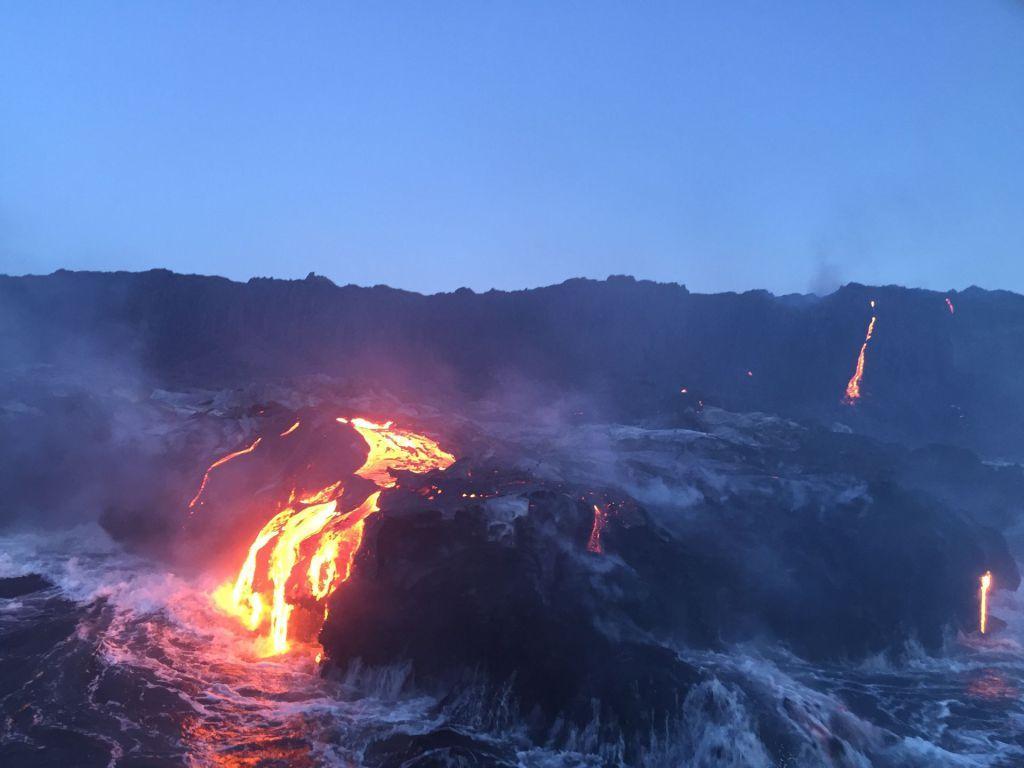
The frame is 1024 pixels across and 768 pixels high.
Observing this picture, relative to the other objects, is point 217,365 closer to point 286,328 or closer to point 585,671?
point 286,328

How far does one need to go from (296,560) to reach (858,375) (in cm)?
8356

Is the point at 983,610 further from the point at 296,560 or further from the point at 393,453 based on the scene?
the point at 296,560

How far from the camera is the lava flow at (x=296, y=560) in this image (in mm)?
27266

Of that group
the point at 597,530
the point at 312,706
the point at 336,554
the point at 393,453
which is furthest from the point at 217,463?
the point at 597,530

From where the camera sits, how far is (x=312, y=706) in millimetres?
22250

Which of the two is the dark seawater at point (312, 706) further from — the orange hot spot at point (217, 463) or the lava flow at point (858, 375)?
the lava flow at point (858, 375)

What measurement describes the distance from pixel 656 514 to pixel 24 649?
28.8 metres

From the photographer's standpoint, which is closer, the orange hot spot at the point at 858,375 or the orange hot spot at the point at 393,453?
the orange hot spot at the point at 393,453

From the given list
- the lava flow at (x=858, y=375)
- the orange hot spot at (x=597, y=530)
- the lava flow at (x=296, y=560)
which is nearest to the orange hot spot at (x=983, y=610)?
the orange hot spot at (x=597, y=530)

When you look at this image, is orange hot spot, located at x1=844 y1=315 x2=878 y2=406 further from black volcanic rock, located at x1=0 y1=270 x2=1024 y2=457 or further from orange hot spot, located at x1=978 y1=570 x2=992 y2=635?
orange hot spot, located at x1=978 y1=570 x2=992 y2=635

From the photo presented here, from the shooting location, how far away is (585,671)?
22.5 meters

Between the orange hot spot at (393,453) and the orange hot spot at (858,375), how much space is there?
6770 centimetres

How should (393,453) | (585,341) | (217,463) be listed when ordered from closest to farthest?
1. (217,463)
2. (393,453)
3. (585,341)

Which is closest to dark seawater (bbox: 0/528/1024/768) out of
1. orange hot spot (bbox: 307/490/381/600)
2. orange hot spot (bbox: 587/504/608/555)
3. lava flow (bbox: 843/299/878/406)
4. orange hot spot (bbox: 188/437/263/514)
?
orange hot spot (bbox: 307/490/381/600)
